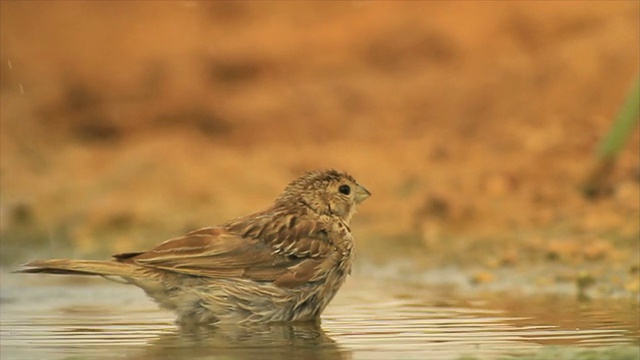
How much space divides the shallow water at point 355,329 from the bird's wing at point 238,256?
0.30 metres

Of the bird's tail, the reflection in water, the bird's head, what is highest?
the bird's head

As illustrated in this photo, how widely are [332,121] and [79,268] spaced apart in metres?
7.69

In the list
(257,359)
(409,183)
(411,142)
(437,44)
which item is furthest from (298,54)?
(257,359)

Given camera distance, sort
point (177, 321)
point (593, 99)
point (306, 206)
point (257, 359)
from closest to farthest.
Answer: point (257, 359) < point (177, 321) < point (306, 206) < point (593, 99)

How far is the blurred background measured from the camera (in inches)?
448

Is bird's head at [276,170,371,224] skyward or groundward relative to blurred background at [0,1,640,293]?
groundward

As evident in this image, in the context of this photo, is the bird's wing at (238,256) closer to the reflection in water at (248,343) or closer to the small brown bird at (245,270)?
the small brown bird at (245,270)

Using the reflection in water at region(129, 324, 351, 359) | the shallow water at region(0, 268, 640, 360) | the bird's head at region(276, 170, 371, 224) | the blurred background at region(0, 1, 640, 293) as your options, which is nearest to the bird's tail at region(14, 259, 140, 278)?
the shallow water at region(0, 268, 640, 360)

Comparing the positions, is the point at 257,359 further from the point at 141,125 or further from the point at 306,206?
→ the point at 141,125

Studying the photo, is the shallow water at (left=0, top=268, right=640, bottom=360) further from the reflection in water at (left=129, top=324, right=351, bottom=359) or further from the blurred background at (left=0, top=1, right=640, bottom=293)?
the blurred background at (left=0, top=1, right=640, bottom=293)

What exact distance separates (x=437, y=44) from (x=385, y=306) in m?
7.83

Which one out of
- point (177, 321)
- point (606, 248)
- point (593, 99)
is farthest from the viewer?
point (593, 99)

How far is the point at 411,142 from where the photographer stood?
45.8ft

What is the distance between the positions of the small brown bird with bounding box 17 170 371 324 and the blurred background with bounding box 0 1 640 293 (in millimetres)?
1752
